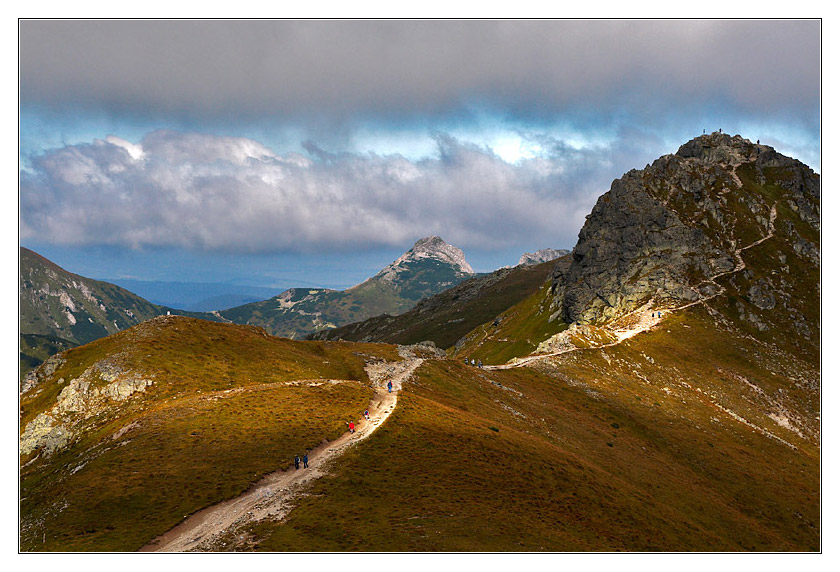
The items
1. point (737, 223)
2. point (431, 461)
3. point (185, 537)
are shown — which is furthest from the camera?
point (737, 223)

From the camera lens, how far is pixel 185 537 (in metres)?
38.1

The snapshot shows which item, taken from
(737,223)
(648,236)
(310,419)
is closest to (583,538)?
(310,419)

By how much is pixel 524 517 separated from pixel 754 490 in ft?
190

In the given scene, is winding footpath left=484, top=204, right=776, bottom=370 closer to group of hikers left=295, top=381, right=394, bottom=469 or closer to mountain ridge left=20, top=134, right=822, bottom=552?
mountain ridge left=20, top=134, right=822, bottom=552

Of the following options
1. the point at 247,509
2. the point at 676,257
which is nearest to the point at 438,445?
the point at 247,509

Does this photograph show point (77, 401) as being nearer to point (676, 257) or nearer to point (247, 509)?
point (247, 509)

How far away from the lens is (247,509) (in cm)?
4122

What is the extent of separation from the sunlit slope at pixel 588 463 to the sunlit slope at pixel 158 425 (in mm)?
9662

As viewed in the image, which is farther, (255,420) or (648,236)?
(648,236)

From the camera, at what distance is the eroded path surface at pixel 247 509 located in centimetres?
3681

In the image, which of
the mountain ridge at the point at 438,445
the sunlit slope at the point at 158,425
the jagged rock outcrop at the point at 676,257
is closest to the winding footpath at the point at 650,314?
the jagged rock outcrop at the point at 676,257

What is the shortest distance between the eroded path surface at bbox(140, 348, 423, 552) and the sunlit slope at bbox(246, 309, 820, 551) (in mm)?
1730

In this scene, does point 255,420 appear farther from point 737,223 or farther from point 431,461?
point 737,223

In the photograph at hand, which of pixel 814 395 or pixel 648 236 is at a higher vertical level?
pixel 648 236
